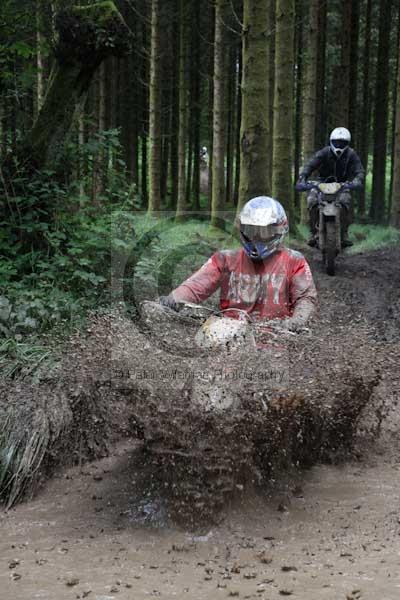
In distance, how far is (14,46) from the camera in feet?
26.5

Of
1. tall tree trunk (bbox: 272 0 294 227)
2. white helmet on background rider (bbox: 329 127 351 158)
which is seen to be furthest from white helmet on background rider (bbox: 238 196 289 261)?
tall tree trunk (bbox: 272 0 294 227)

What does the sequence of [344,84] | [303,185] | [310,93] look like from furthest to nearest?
[344,84], [310,93], [303,185]

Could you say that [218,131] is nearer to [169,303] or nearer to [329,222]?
[329,222]

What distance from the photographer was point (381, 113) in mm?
26562

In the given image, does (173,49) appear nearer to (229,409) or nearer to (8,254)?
(8,254)

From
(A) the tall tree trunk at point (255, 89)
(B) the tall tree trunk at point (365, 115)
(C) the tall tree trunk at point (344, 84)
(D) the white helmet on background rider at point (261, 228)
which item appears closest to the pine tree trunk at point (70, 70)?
(A) the tall tree trunk at point (255, 89)

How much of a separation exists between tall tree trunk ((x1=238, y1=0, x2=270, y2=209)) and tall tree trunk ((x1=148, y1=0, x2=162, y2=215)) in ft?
25.8

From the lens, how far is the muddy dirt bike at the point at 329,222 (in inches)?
449

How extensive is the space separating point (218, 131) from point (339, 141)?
508 centimetres

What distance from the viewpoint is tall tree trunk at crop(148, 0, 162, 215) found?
1832cm

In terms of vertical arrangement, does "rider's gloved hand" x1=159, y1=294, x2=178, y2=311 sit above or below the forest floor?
above

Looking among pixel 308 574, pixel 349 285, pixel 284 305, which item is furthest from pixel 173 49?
pixel 308 574

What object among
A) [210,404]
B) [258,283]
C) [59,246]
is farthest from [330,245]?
[210,404]

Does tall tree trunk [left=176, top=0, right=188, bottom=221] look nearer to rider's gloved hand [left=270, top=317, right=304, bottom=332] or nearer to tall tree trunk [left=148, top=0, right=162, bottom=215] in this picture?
tall tree trunk [left=148, top=0, right=162, bottom=215]
